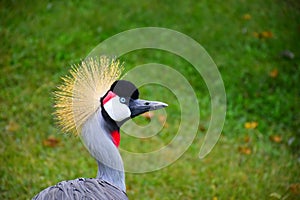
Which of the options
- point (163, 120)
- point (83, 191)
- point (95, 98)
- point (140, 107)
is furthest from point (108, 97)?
point (163, 120)

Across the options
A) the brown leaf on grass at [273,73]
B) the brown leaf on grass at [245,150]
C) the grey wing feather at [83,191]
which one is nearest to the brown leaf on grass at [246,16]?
the brown leaf on grass at [273,73]

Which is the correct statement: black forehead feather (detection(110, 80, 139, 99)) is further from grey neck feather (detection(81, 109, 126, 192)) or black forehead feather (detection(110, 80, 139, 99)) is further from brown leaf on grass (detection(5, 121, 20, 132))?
brown leaf on grass (detection(5, 121, 20, 132))

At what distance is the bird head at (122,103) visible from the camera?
105 inches

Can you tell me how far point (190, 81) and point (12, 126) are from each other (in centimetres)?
175

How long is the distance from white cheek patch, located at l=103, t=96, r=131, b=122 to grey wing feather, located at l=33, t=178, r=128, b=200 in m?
0.32

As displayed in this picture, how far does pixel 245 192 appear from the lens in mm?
3918

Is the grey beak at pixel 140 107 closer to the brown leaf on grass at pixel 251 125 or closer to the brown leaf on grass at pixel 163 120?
the brown leaf on grass at pixel 163 120

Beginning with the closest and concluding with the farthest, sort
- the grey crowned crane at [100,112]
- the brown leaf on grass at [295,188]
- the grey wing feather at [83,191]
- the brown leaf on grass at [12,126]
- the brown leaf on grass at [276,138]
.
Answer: the grey wing feather at [83,191] → the grey crowned crane at [100,112] → the brown leaf on grass at [295,188] → the brown leaf on grass at [12,126] → the brown leaf on grass at [276,138]

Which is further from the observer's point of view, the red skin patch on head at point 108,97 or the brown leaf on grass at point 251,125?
the brown leaf on grass at point 251,125

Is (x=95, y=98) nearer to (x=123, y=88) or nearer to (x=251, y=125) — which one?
(x=123, y=88)

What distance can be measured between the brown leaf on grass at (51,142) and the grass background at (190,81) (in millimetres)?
33

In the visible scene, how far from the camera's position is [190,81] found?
206 inches

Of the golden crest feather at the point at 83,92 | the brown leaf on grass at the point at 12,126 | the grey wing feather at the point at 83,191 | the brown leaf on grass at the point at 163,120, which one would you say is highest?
the golden crest feather at the point at 83,92

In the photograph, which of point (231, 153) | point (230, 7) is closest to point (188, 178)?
point (231, 153)
